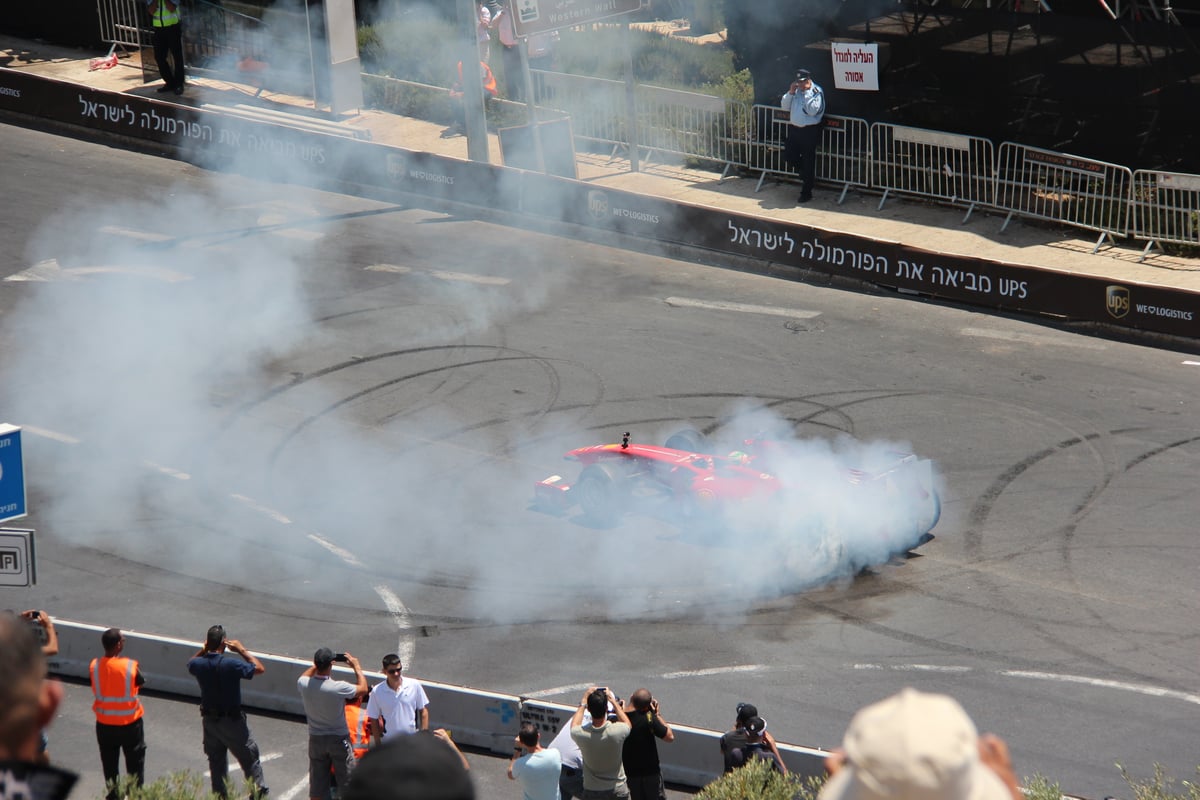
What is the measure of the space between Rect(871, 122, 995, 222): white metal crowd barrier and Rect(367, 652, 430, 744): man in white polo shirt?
47.2ft

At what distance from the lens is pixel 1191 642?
11.0 meters

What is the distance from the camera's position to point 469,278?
19.8 metres

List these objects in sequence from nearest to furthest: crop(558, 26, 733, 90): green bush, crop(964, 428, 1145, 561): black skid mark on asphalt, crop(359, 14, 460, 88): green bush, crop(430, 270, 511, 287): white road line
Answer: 1. crop(964, 428, 1145, 561): black skid mark on asphalt
2. crop(430, 270, 511, 287): white road line
3. crop(558, 26, 733, 90): green bush
4. crop(359, 14, 460, 88): green bush

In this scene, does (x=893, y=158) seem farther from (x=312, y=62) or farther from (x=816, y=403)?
(x=312, y=62)

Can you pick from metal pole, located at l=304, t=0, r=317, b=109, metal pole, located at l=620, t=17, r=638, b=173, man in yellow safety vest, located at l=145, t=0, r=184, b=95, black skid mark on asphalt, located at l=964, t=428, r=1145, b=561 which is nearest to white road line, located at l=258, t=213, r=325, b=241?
metal pole, located at l=304, t=0, r=317, b=109

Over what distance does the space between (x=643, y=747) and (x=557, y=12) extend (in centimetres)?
1572

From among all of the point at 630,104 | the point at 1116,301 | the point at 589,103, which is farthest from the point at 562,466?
the point at 589,103

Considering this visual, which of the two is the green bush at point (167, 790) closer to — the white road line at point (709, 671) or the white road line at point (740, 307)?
the white road line at point (709, 671)

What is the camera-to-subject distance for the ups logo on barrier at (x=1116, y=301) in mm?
17109

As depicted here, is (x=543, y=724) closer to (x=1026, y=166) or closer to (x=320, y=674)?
(x=320, y=674)

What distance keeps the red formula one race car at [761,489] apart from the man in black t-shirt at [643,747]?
12.5ft

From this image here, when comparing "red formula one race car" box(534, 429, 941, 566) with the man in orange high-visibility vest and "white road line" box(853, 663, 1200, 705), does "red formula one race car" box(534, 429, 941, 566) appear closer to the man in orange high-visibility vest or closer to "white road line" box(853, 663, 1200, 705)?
"white road line" box(853, 663, 1200, 705)

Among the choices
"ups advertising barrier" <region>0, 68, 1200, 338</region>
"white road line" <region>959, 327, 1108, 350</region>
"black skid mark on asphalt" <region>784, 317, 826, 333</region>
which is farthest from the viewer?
"black skid mark on asphalt" <region>784, 317, 826, 333</region>

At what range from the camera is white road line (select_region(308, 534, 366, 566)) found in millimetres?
13055
